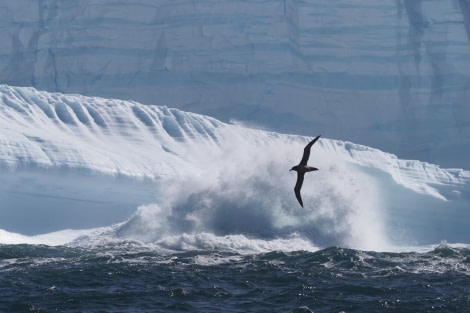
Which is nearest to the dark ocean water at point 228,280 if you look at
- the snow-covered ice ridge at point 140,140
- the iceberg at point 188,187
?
the iceberg at point 188,187

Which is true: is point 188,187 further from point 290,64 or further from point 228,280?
point 290,64

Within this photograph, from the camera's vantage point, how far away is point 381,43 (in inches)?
1543

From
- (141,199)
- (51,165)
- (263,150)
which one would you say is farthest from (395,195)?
(51,165)

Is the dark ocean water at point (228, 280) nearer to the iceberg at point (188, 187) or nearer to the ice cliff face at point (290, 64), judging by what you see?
the iceberg at point (188, 187)

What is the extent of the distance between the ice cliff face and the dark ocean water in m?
11.7

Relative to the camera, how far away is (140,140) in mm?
32719

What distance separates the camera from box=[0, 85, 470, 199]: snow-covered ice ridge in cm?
3064

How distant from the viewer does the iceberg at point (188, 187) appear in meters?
29.1

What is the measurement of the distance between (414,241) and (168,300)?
470 inches

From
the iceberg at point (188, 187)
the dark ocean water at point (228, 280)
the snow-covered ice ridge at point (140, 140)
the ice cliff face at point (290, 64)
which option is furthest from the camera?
the ice cliff face at point (290, 64)

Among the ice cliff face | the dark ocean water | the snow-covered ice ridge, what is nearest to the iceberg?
the snow-covered ice ridge

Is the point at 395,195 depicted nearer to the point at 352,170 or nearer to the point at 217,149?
the point at 352,170

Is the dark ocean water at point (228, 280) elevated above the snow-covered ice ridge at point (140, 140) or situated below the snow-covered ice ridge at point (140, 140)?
below

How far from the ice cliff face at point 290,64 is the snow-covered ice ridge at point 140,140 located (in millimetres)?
5127
